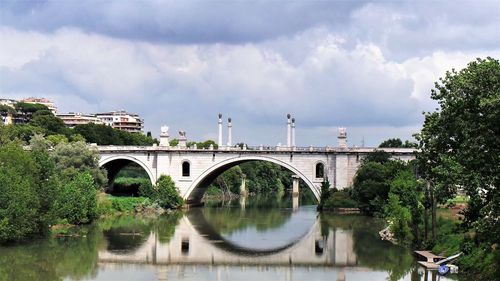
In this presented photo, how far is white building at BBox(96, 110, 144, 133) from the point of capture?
152250 millimetres

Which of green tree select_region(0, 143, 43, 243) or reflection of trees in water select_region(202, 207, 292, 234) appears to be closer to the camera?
green tree select_region(0, 143, 43, 243)

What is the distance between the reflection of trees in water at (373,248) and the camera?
110 feet

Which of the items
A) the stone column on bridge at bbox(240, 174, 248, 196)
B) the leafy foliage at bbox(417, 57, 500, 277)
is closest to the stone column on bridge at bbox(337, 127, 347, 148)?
the stone column on bridge at bbox(240, 174, 248, 196)

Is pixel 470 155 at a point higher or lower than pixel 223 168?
lower

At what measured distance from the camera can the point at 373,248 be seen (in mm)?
40469

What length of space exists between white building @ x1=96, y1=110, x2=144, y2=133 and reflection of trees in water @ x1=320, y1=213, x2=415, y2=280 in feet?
327

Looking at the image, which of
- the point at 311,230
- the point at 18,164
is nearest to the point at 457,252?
the point at 311,230

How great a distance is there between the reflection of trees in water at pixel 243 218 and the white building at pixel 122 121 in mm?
85340

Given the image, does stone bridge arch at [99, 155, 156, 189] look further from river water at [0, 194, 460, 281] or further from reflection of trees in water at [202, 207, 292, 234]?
river water at [0, 194, 460, 281]

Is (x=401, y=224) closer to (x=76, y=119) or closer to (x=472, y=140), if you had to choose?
(x=472, y=140)

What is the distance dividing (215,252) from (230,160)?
3053cm

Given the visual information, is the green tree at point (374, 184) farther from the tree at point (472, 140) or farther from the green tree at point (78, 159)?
the tree at point (472, 140)

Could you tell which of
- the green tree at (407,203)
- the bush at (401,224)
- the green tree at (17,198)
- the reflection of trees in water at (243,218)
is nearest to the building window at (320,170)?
the reflection of trees in water at (243,218)

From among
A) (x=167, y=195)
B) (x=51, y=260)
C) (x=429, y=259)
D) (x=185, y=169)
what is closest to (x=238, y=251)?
(x=51, y=260)
